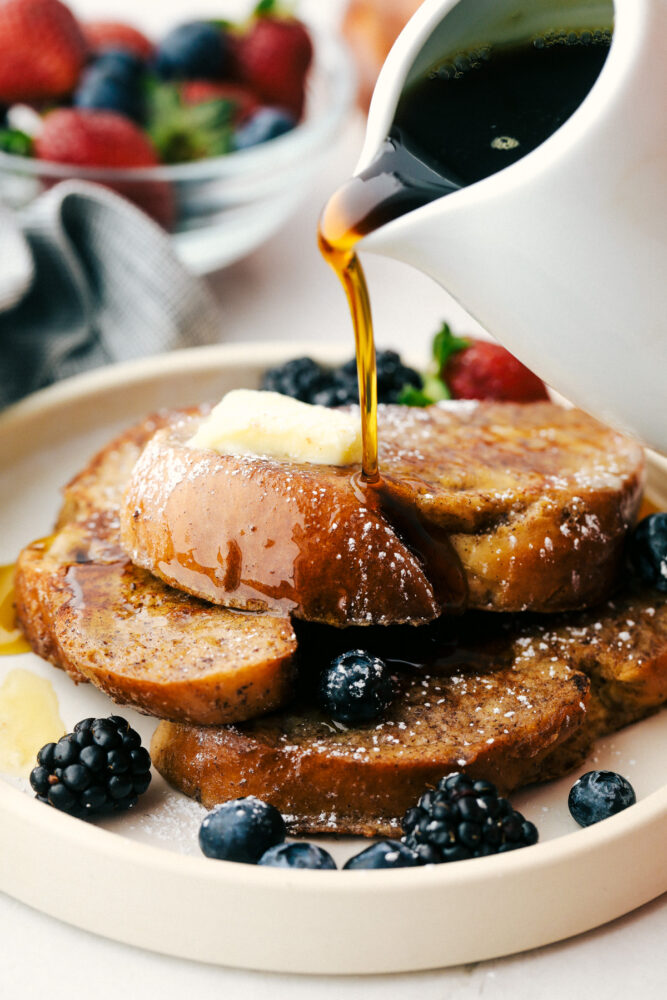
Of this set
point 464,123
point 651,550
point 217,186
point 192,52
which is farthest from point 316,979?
point 192,52

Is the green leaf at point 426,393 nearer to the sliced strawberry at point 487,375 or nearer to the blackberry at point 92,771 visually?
the sliced strawberry at point 487,375

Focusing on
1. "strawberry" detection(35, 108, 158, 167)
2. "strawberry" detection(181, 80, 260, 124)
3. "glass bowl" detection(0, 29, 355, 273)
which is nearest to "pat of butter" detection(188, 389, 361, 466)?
"glass bowl" detection(0, 29, 355, 273)

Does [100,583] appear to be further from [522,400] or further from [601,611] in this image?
[522,400]

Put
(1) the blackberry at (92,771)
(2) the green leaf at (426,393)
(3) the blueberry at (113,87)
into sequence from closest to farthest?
1. (1) the blackberry at (92,771)
2. (2) the green leaf at (426,393)
3. (3) the blueberry at (113,87)

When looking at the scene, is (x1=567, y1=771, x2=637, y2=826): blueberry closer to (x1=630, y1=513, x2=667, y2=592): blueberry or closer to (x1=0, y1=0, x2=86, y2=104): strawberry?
(x1=630, y1=513, x2=667, y2=592): blueberry

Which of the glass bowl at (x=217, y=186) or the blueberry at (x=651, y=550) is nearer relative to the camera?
the blueberry at (x=651, y=550)

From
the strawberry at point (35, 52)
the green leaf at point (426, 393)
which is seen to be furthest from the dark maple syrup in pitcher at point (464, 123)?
the strawberry at point (35, 52)
